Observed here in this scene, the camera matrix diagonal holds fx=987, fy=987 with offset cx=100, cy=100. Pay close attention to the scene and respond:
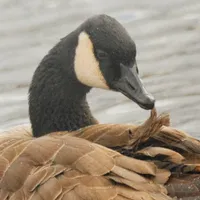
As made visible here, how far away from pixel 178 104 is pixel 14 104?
1712mm

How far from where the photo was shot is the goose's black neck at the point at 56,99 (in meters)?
7.51

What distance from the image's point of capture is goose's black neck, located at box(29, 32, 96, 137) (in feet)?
24.6

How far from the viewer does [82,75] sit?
290 inches

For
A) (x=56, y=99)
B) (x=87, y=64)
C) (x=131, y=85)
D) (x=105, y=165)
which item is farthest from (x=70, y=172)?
(x=56, y=99)

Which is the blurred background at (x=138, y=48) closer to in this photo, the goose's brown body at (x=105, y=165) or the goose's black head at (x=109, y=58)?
the goose's black head at (x=109, y=58)

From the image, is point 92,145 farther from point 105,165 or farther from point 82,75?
point 82,75

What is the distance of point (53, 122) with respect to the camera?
759 cm

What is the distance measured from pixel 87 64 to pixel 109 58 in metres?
0.24

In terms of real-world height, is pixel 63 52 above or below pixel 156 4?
above

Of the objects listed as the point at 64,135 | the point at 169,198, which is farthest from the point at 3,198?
the point at 169,198

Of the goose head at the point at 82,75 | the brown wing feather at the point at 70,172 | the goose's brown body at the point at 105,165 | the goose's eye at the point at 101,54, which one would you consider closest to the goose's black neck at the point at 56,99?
the goose head at the point at 82,75

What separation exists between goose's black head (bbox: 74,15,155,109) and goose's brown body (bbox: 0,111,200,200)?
0.45m

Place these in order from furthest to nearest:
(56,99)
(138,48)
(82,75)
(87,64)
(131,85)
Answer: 1. (138,48)
2. (56,99)
3. (82,75)
4. (87,64)
5. (131,85)

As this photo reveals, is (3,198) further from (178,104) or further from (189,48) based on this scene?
(189,48)
